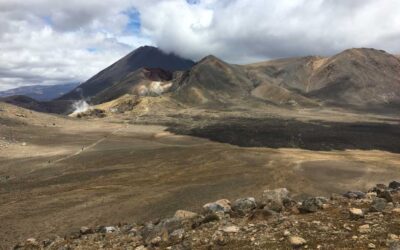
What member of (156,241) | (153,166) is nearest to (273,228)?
(156,241)

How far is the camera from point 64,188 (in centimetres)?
3981

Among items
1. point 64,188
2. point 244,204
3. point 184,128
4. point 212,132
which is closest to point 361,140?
point 212,132

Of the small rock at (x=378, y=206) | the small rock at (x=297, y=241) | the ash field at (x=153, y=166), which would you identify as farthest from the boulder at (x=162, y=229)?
the ash field at (x=153, y=166)

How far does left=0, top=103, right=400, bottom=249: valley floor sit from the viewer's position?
30750mm

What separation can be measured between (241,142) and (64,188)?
40.0 meters

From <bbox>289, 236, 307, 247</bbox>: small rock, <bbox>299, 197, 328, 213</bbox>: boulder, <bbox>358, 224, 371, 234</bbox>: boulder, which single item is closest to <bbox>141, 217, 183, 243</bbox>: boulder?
<bbox>299, 197, 328, 213</bbox>: boulder

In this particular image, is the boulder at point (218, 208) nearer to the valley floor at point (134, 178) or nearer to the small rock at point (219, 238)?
the small rock at point (219, 238)

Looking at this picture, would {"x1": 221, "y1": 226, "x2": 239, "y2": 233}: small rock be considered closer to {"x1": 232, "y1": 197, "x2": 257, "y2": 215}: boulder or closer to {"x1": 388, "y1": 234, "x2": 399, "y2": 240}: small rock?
{"x1": 232, "y1": 197, "x2": 257, "y2": 215}: boulder

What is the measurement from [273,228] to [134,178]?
104 ft

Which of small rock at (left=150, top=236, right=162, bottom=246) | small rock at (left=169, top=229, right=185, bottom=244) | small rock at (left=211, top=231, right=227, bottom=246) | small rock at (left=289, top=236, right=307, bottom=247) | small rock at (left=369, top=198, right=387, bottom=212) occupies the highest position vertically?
small rock at (left=369, top=198, right=387, bottom=212)

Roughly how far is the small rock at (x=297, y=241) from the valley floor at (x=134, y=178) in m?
17.8

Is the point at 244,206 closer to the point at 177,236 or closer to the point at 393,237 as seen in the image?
the point at 177,236

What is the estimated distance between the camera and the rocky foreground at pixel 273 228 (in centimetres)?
1217

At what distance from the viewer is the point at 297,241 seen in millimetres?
12172
